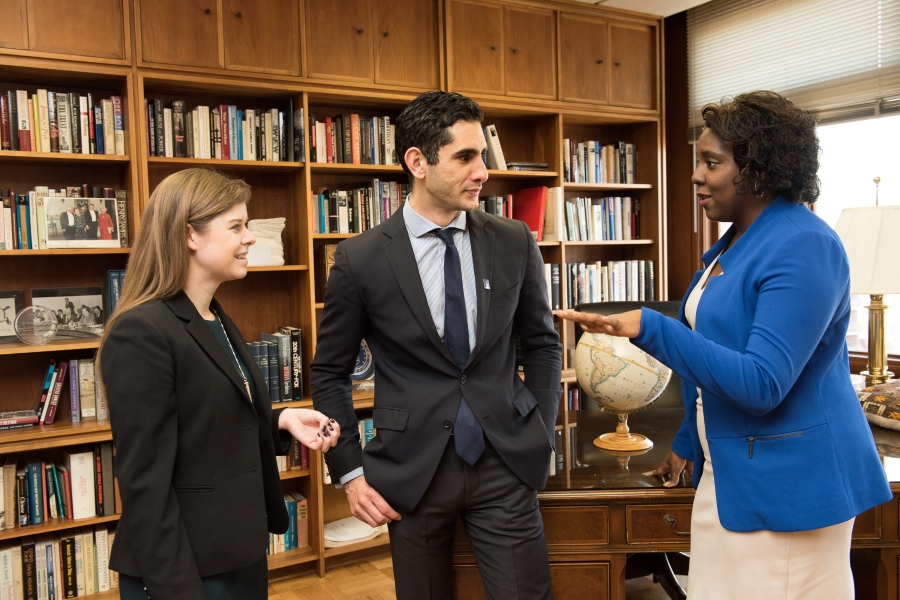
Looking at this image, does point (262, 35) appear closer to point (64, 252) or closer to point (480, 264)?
point (64, 252)

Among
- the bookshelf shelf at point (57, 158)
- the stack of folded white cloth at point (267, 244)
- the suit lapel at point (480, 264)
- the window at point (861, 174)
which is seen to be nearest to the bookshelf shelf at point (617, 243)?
the window at point (861, 174)

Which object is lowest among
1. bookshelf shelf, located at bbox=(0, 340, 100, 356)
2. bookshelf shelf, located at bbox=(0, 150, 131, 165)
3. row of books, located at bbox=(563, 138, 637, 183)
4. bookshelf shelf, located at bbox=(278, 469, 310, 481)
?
bookshelf shelf, located at bbox=(278, 469, 310, 481)

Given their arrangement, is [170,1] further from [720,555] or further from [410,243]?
[720,555]

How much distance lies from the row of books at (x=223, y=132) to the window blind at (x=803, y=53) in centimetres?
238

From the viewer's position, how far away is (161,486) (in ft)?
4.38

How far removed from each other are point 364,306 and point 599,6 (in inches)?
127

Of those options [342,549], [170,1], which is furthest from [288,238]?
[342,549]

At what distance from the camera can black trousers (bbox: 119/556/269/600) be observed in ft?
4.51

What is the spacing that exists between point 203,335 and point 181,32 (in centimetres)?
219

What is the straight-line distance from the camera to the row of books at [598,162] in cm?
438

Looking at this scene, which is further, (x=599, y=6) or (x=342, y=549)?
(x=599, y=6)

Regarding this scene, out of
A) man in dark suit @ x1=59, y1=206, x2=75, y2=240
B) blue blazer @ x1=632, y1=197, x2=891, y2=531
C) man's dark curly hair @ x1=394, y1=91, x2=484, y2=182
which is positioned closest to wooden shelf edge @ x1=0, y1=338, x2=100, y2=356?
man in dark suit @ x1=59, y1=206, x2=75, y2=240

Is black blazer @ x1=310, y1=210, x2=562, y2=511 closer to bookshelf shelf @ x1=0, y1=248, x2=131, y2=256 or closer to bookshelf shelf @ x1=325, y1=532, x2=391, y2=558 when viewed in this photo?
bookshelf shelf @ x1=0, y1=248, x2=131, y2=256

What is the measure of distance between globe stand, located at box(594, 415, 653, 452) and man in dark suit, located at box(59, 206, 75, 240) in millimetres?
2316
